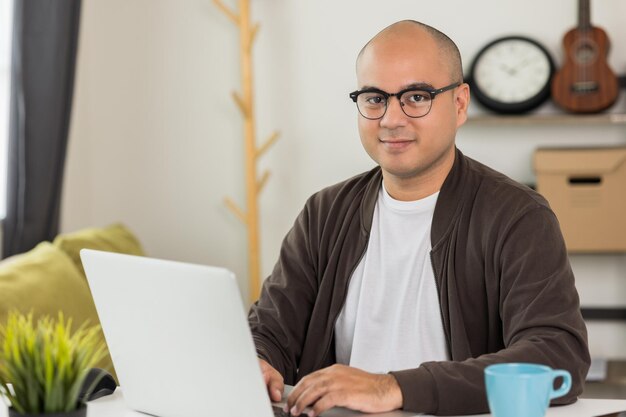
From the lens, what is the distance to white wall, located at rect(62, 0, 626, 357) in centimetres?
405

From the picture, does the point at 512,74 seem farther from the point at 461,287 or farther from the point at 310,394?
the point at 310,394

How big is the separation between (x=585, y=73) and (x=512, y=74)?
0.27m

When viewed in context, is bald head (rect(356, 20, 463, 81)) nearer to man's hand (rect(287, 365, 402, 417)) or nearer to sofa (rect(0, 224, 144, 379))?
man's hand (rect(287, 365, 402, 417))

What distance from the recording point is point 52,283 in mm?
2951

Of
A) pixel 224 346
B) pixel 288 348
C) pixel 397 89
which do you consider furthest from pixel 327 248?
pixel 224 346

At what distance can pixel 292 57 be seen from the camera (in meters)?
4.08

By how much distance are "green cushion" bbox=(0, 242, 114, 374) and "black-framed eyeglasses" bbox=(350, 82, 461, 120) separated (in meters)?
1.11

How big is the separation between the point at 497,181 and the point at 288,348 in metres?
0.52

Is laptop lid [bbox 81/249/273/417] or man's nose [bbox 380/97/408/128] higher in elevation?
man's nose [bbox 380/97/408/128]

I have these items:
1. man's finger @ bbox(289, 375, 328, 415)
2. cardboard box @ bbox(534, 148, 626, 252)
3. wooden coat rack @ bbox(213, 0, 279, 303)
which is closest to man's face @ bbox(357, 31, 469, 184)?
man's finger @ bbox(289, 375, 328, 415)

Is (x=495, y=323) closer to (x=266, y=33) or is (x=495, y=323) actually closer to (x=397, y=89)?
(x=397, y=89)

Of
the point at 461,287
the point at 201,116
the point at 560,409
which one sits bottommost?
the point at 560,409

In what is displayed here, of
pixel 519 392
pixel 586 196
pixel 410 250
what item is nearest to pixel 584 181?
pixel 586 196

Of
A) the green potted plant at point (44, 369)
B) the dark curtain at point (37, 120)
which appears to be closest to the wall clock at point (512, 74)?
the dark curtain at point (37, 120)
